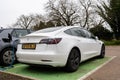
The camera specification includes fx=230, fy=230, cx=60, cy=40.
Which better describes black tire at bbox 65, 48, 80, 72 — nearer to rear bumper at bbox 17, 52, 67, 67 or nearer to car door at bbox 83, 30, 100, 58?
rear bumper at bbox 17, 52, 67, 67

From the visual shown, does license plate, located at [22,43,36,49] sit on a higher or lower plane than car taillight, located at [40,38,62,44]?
lower

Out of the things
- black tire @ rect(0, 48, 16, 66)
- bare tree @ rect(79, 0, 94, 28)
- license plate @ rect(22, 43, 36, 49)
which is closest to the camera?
license plate @ rect(22, 43, 36, 49)

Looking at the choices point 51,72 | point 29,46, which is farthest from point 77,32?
point 29,46

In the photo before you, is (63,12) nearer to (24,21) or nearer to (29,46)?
(24,21)

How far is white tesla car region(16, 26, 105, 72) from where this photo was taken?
6.64 metres

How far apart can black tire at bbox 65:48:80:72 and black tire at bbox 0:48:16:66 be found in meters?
2.51

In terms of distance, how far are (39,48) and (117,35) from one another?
852 inches

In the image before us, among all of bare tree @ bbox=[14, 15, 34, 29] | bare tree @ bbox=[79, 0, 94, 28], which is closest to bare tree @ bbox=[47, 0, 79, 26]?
bare tree @ bbox=[79, 0, 94, 28]

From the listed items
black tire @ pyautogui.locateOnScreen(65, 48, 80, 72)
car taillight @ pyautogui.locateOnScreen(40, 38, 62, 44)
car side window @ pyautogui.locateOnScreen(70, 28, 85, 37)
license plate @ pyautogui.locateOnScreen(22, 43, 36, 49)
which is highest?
car side window @ pyautogui.locateOnScreen(70, 28, 85, 37)

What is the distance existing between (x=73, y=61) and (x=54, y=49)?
88 cm

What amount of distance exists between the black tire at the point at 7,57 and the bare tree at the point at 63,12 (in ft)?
121

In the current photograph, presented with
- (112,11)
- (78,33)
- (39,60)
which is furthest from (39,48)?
(112,11)

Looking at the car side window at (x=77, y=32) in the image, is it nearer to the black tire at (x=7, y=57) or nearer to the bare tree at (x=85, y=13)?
the black tire at (x=7, y=57)

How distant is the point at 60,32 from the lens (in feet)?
23.6
